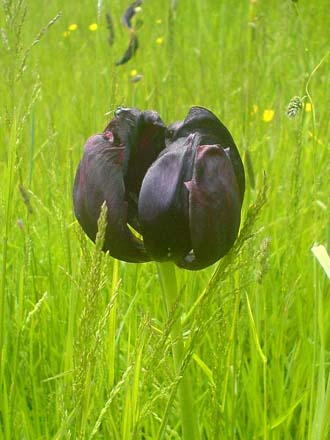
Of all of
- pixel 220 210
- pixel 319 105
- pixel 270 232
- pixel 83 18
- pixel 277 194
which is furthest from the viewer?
pixel 83 18

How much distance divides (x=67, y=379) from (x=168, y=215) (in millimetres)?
454

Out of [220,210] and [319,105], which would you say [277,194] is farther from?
[220,210]

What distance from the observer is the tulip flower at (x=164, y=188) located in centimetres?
77

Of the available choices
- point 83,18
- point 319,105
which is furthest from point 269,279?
point 83,18

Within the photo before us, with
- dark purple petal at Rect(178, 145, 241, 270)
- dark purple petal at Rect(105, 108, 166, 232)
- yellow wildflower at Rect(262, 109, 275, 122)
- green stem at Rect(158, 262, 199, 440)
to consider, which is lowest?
green stem at Rect(158, 262, 199, 440)

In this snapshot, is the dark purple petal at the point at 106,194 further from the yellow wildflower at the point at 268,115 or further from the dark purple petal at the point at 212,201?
the yellow wildflower at the point at 268,115

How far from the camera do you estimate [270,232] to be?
1.88 metres

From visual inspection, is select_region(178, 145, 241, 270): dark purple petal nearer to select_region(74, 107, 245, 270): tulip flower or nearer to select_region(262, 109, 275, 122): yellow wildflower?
select_region(74, 107, 245, 270): tulip flower

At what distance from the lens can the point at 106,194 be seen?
31.9 inches

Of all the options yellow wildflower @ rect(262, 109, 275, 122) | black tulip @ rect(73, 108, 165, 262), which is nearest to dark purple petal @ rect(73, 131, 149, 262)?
black tulip @ rect(73, 108, 165, 262)

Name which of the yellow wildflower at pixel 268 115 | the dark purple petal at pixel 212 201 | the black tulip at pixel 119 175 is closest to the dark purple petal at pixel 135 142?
the black tulip at pixel 119 175

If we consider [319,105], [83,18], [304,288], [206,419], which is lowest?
[206,419]

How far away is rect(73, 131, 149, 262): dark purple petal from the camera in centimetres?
82

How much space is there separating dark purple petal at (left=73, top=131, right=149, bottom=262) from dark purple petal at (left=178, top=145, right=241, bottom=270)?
0.28 feet
